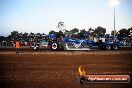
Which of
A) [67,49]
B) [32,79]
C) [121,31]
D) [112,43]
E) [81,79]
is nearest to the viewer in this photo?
[81,79]

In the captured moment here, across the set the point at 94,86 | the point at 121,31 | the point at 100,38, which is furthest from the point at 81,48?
the point at 121,31

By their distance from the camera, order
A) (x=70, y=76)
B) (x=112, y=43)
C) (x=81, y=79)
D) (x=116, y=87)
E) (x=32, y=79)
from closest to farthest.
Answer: (x=81, y=79) → (x=116, y=87) → (x=32, y=79) → (x=70, y=76) → (x=112, y=43)

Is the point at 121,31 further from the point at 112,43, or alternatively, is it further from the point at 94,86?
the point at 94,86

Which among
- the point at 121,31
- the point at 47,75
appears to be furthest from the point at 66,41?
the point at 121,31

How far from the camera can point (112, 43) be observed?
31875mm

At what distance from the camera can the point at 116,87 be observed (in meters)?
7.83

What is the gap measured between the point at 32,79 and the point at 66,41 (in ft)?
67.4

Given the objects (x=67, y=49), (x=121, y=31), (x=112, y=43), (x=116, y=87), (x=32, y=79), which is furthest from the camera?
(x=121, y=31)

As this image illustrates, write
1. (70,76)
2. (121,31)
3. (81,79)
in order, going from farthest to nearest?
(121,31)
(70,76)
(81,79)

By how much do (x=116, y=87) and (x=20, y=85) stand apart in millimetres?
3036

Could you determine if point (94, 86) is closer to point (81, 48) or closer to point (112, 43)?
point (81, 48)

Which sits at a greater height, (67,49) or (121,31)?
(121,31)

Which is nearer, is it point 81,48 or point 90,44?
point 81,48

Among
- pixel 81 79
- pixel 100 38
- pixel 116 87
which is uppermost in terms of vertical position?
pixel 100 38
